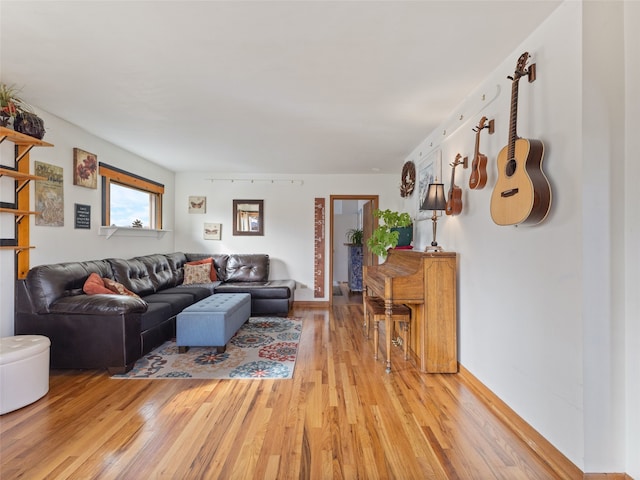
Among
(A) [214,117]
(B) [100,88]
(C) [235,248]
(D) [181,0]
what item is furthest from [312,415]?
(C) [235,248]

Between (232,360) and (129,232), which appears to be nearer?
(232,360)

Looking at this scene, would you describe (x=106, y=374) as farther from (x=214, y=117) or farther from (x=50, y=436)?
(x=214, y=117)

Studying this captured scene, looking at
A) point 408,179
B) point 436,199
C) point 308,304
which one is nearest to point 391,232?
point 436,199

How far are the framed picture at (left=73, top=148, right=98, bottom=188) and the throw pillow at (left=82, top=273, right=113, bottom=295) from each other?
1118 millimetres

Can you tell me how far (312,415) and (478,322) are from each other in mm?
1452

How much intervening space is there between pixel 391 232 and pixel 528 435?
7.72 feet

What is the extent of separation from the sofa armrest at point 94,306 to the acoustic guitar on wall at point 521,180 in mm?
2975

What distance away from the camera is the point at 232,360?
304 cm

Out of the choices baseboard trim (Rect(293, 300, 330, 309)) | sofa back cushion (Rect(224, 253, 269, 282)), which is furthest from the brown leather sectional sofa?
baseboard trim (Rect(293, 300, 330, 309))

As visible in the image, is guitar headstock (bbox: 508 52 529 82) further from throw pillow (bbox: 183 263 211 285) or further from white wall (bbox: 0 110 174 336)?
throw pillow (bbox: 183 263 211 285)

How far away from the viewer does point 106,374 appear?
2703 millimetres

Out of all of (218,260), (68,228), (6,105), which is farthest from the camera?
(218,260)

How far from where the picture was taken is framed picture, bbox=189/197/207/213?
18.8ft

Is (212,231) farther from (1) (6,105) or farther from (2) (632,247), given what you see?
(2) (632,247)
